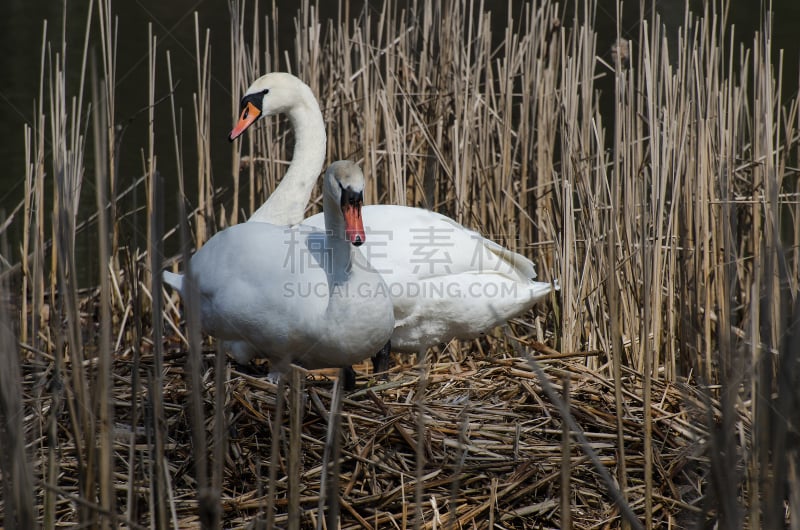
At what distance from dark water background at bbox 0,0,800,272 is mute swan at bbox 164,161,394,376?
4247 millimetres

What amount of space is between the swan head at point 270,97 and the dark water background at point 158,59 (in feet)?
11.6

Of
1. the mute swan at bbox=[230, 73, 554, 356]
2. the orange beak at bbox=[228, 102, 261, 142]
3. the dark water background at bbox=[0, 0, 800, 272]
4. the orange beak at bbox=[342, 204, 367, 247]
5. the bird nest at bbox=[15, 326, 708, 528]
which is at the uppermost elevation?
the dark water background at bbox=[0, 0, 800, 272]

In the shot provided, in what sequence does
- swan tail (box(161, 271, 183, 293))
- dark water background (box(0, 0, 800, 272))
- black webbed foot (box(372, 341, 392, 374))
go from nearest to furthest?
swan tail (box(161, 271, 183, 293)), black webbed foot (box(372, 341, 392, 374)), dark water background (box(0, 0, 800, 272))

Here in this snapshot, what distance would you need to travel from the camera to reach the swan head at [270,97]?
4.06 meters

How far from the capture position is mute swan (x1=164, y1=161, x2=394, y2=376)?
304 cm

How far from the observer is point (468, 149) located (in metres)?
4.09

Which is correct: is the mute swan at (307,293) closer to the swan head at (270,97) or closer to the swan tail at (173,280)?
the swan tail at (173,280)

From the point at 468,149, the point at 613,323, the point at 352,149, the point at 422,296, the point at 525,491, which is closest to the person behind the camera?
the point at 613,323

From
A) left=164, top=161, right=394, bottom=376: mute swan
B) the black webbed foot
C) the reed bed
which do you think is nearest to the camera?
the reed bed

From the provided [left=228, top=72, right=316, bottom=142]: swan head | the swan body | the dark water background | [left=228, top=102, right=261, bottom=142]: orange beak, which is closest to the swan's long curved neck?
[left=228, top=72, right=316, bottom=142]: swan head

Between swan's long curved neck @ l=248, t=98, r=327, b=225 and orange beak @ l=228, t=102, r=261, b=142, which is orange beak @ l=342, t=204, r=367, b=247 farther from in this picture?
orange beak @ l=228, t=102, r=261, b=142

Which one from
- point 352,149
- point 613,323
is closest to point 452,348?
point 352,149

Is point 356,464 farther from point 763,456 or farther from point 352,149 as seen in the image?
point 352,149

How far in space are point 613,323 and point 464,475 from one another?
844 mm
